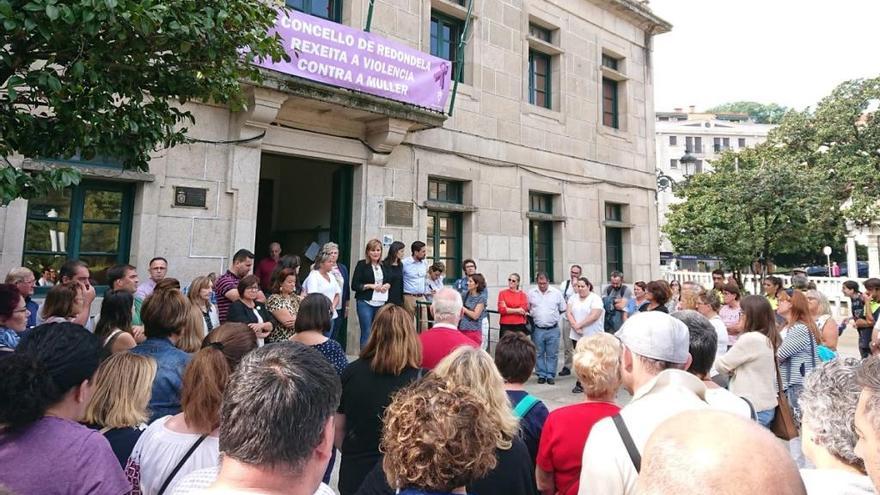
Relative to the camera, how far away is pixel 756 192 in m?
24.4

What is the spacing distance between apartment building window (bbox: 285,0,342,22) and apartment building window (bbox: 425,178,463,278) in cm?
352

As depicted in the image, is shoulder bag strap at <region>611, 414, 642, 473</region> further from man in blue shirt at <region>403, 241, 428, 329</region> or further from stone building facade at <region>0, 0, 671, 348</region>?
stone building facade at <region>0, 0, 671, 348</region>

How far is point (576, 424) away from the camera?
95.6 inches

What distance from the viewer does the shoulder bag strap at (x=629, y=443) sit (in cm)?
191

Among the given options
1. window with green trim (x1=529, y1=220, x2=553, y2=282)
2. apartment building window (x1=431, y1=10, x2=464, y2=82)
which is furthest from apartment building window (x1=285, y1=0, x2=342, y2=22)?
window with green trim (x1=529, y1=220, x2=553, y2=282)

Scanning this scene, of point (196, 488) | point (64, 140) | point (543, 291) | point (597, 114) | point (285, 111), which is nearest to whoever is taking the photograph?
point (196, 488)

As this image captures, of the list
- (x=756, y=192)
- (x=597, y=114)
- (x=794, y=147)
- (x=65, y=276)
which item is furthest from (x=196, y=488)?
(x=794, y=147)

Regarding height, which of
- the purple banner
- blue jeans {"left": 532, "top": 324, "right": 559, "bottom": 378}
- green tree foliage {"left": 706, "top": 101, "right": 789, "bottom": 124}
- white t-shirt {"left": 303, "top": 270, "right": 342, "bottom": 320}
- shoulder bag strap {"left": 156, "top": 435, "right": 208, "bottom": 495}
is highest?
green tree foliage {"left": 706, "top": 101, "right": 789, "bottom": 124}

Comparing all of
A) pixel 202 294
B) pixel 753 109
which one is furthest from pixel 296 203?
pixel 753 109

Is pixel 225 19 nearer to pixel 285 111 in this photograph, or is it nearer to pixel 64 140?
pixel 64 140

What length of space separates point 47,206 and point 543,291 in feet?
24.5

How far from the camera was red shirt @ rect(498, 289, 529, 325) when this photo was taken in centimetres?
862

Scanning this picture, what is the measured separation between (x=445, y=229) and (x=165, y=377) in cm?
792

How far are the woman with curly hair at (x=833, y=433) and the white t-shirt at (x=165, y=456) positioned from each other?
2213mm
